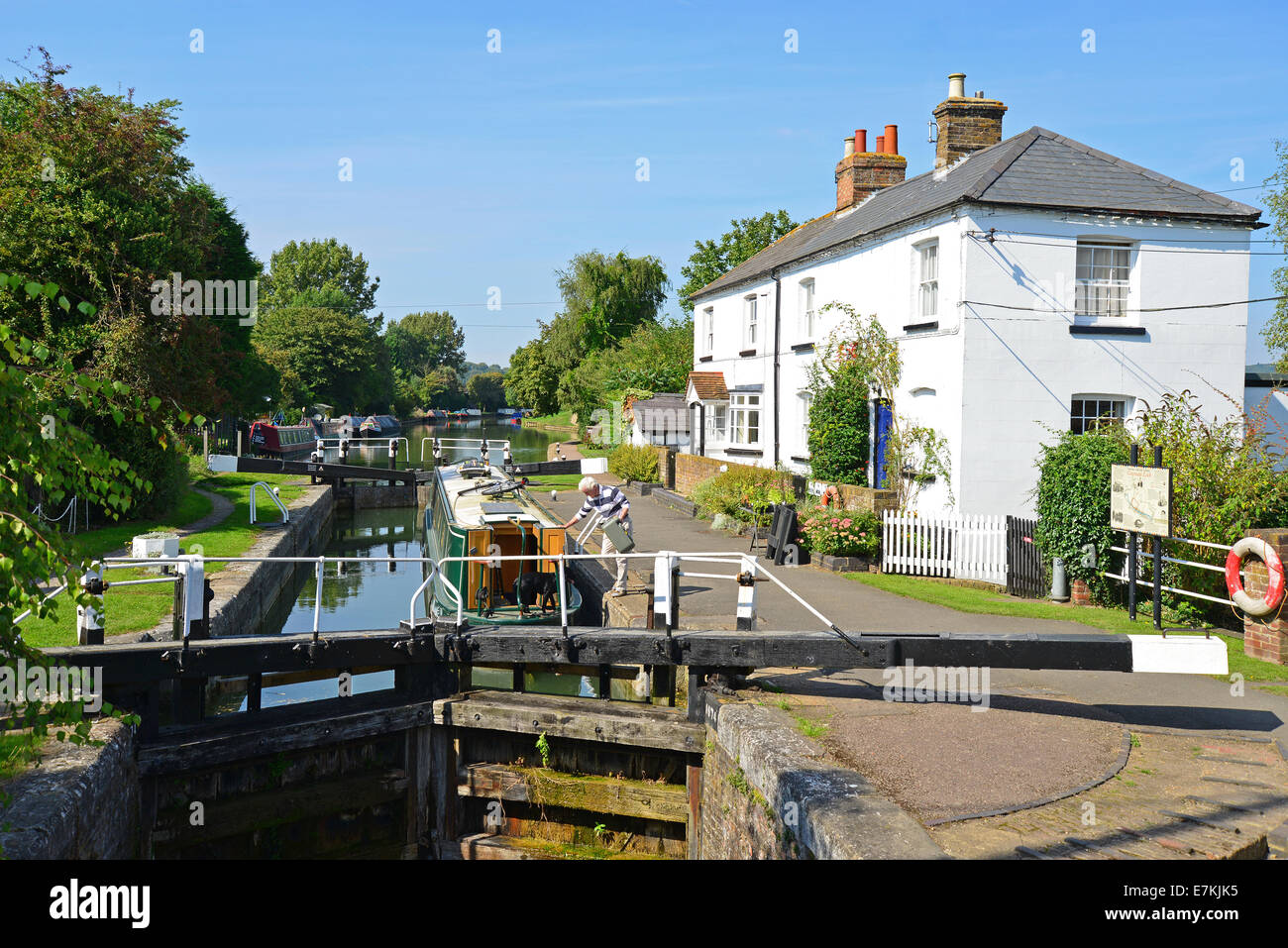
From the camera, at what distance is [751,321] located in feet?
85.1

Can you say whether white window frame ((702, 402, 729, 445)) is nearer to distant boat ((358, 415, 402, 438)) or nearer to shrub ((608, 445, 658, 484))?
shrub ((608, 445, 658, 484))

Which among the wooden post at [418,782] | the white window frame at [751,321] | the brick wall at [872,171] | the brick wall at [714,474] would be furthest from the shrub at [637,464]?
the wooden post at [418,782]

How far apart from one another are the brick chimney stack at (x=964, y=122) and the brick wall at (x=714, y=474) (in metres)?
7.67

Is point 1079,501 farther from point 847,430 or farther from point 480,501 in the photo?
point 480,501

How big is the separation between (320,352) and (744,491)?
58910mm

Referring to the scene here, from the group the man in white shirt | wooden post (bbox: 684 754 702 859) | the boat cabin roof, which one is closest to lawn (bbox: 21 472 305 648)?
the boat cabin roof

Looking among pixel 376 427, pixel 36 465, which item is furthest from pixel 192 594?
pixel 376 427

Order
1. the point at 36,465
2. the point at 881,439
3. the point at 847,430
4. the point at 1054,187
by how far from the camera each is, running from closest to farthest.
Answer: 1. the point at 36,465
2. the point at 1054,187
3. the point at 881,439
4. the point at 847,430

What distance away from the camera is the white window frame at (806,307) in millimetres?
21703

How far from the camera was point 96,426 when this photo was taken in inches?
731

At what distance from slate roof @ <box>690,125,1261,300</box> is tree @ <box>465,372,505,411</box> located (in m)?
137
